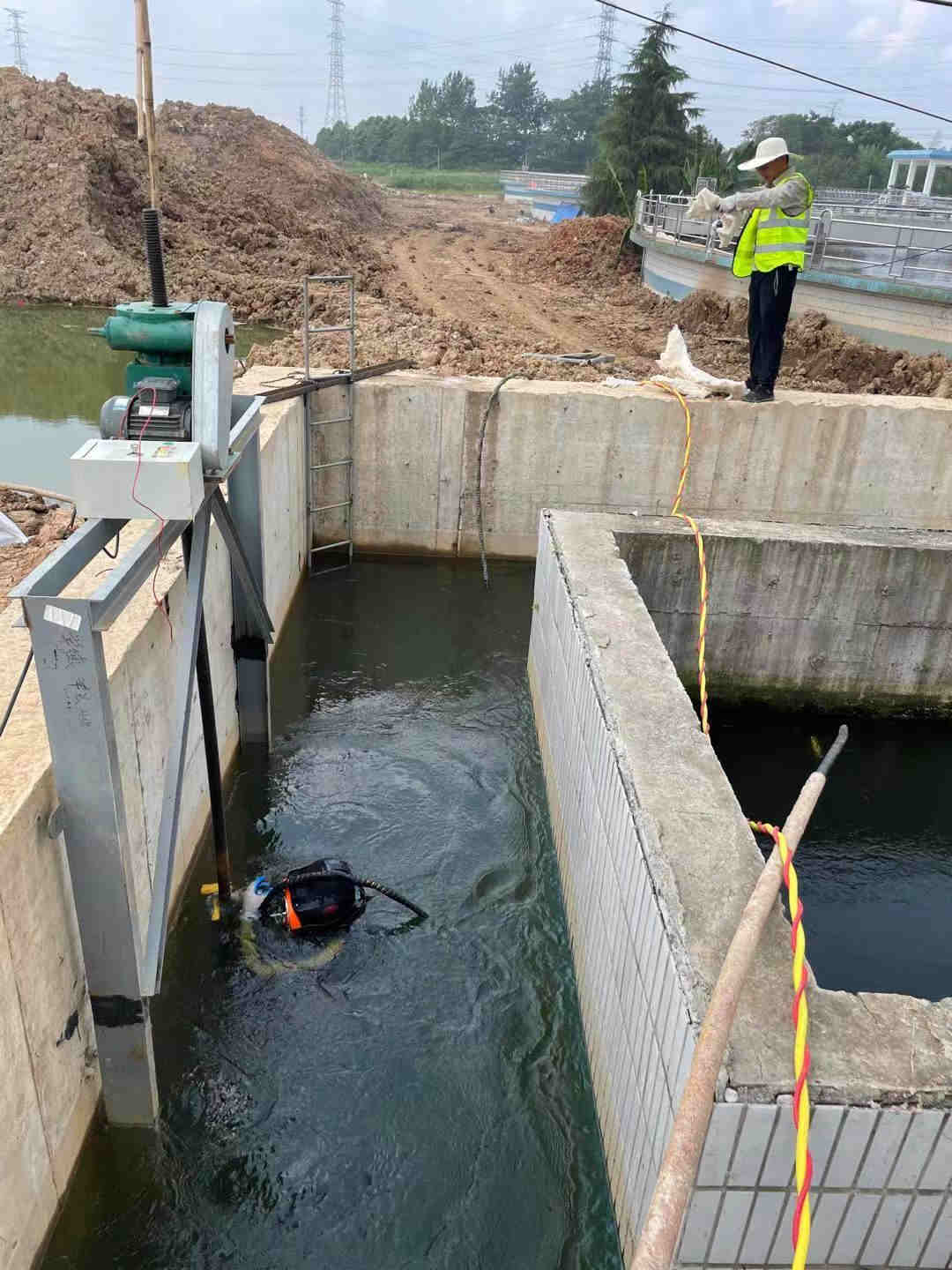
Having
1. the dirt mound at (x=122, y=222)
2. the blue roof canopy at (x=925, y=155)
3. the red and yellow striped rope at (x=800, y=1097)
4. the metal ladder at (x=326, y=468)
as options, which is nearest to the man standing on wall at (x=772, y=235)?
the metal ladder at (x=326, y=468)

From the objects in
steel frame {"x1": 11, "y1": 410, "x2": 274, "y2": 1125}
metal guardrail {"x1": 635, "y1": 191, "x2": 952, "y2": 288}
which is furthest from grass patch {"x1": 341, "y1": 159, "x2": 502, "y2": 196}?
steel frame {"x1": 11, "y1": 410, "x2": 274, "y2": 1125}

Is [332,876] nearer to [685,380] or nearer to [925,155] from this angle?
[685,380]

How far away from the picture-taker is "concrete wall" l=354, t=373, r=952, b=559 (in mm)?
10695

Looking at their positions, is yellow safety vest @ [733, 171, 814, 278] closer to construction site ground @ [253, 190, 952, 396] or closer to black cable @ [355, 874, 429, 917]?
construction site ground @ [253, 190, 952, 396]

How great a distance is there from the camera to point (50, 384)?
660 inches

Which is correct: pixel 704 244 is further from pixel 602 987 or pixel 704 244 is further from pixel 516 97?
pixel 516 97

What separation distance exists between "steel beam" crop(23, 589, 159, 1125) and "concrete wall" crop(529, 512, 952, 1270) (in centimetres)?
206

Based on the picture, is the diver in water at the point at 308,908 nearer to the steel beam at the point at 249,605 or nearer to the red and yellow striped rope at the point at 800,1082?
the steel beam at the point at 249,605

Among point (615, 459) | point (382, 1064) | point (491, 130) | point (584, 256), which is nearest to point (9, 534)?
point (382, 1064)

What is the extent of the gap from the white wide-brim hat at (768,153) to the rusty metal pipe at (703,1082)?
7514 millimetres

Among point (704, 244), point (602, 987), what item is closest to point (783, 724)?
point (602, 987)

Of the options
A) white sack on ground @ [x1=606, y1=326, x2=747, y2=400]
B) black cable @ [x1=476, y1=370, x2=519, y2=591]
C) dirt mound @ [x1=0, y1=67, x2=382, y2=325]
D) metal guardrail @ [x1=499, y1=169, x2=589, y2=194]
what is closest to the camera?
black cable @ [x1=476, y1=370, x2=519, y2=591]

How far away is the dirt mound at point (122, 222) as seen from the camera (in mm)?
24656

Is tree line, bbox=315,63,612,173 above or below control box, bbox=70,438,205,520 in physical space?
above
